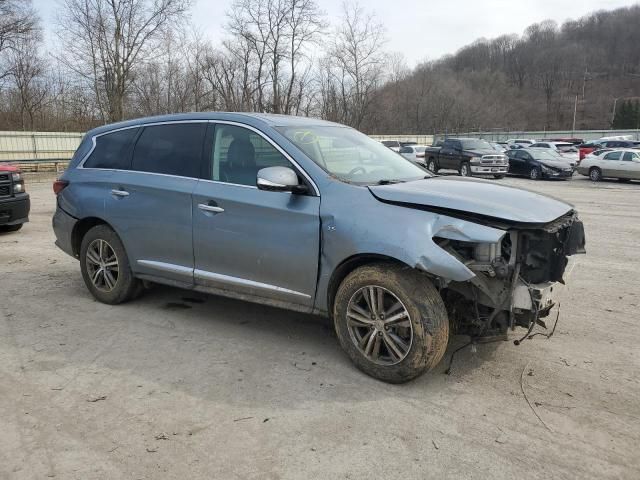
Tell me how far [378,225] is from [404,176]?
3.38ft

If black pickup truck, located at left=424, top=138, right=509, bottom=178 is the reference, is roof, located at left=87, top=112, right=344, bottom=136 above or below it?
above

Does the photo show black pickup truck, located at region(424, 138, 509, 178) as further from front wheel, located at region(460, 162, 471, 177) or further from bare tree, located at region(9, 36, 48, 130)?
bare tree, located at region(9, 36, 48, 130)

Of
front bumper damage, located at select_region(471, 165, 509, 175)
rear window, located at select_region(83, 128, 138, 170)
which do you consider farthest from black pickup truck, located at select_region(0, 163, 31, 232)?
front bumper damage, located at select_region(471, 165, 509, 175)

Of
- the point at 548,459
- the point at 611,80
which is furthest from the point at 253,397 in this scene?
the point at 611,80

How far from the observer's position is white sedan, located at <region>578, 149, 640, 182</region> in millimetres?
22641

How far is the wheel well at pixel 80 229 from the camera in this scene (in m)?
5.33

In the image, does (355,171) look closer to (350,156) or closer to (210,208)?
(350,156)

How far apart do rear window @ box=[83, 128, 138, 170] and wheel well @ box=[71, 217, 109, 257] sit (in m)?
0.56

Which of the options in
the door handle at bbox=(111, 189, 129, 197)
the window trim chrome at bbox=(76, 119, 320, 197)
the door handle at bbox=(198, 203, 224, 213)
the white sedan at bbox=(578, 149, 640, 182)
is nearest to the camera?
the window trim chrome at bbox=(76, 119, 320, 197)

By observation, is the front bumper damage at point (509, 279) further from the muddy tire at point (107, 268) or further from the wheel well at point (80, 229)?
the wheel well at point (80, 229)

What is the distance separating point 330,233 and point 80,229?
3149 mm

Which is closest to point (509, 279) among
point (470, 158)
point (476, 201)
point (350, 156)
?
point (476, 201)

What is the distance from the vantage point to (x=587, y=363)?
396cm

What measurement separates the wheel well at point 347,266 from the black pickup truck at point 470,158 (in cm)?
2096
